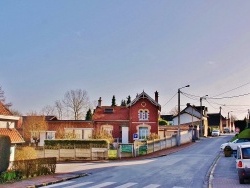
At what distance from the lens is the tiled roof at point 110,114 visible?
59.3 meters

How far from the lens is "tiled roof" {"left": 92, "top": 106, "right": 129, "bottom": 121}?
195ft

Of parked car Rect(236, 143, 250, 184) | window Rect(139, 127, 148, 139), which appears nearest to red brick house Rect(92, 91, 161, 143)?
window Rect(139, 127, 148, 139)

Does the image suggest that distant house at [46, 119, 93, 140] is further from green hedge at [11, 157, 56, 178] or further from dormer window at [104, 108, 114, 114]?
green hedge at [11, 157, 56, 178]

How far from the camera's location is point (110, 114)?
6009 cm

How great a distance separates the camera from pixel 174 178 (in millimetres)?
20641

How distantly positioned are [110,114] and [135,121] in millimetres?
4441

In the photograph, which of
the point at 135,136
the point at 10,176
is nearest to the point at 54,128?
the point at 135,136

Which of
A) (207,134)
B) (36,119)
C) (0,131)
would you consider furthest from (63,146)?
(207,134)

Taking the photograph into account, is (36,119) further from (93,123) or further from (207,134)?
(207,134)

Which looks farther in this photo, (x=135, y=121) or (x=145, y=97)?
(x=145, y=97)

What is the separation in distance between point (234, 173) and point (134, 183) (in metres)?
7.01

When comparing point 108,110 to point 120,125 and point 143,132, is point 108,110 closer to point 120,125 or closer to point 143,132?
point 120,125

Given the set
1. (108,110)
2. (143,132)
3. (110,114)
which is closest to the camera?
(143,132)

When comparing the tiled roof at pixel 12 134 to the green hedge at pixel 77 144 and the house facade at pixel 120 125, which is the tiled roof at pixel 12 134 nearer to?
the green hedge at pixel 77 144
